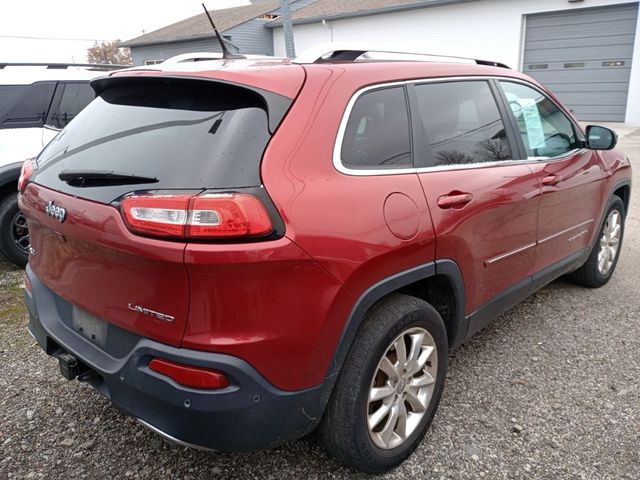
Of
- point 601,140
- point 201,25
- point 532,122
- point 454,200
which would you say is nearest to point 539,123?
point 532,122

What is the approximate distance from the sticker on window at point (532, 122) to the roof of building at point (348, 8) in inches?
653

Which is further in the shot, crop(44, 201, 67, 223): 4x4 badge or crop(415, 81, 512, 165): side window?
crop(415, 81, 512, 165): side window

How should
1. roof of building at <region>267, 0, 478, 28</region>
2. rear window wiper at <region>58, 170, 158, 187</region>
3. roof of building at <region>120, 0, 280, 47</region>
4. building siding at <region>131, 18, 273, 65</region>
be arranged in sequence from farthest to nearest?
roof of building at <region>120, 0, 280, 47</region>, building siding at <region>131, 18, 273, 65</region>, roof of building at <region>267, 0, 478, 28</region>, rear window wiper at <region>58, 170, 158, 187</region>

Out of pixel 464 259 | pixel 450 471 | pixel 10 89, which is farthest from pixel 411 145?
pixel 10 89

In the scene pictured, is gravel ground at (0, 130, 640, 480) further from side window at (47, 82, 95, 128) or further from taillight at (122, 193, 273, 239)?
side window at (47, 82, 95, 128)

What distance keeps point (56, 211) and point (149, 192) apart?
0.59 metres

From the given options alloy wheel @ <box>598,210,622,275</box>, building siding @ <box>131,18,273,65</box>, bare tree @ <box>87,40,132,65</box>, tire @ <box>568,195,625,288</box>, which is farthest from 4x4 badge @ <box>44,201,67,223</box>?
bare tree @ <box>87,40,132,65</box>

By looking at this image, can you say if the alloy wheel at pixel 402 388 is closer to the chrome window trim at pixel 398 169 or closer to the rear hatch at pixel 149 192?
the chrome window trim at pixel 398 169

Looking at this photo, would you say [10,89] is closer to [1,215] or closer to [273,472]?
[1,215]

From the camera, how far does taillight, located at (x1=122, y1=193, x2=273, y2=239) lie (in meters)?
1.76

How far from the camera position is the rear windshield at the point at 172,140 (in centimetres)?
184

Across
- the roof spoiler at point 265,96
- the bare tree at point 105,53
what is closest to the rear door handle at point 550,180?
the roof spoiler at point 265,96

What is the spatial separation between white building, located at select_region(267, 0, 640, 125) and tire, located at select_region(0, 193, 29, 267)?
10.3m

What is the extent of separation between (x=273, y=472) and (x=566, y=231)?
98.7 inches
